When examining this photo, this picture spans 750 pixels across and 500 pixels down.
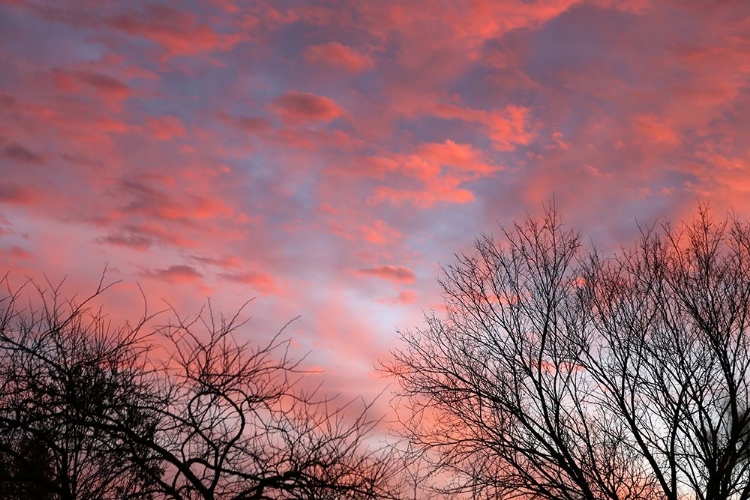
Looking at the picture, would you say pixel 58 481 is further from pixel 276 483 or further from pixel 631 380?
pixel 631 380

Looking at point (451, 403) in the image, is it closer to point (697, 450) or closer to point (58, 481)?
point (697, 450)

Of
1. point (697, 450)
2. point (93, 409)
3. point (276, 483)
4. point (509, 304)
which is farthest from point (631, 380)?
point (93, 409)

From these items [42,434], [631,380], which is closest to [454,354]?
[631,380]

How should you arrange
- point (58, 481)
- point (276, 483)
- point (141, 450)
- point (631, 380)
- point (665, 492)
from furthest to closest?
point (631, 380) < point (665, 492) < point (58, 481) < point (141, 450) < point (276, 483)

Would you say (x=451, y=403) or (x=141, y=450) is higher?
(x=451, y=403)

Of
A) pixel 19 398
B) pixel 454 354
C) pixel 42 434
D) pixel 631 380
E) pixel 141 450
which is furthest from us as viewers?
pixel 454 354

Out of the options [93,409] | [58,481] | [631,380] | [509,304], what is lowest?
[58,481]

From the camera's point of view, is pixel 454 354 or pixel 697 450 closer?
pixel 697 450

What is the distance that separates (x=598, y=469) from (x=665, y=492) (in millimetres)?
1313

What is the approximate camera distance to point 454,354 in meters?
15.5

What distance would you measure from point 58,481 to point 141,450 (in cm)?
140

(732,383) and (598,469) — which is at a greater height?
(732,383)

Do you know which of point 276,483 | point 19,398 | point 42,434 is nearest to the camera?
point 42,434

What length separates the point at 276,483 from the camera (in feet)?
21.9
